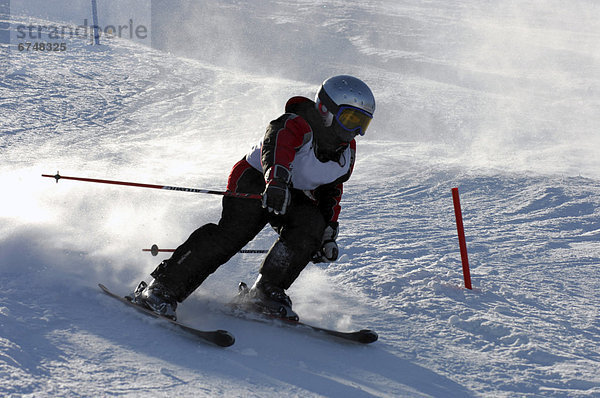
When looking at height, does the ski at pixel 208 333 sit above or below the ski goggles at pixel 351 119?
below

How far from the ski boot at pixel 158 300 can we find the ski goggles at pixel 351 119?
1361 millimetres

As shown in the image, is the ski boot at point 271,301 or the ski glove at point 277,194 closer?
the ski glove at point 277,194

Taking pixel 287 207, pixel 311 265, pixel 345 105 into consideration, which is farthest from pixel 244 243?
pixel 311 265

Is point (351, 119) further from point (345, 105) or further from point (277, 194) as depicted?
point (277, 194)

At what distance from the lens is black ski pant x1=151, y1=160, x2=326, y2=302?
10.8 feet

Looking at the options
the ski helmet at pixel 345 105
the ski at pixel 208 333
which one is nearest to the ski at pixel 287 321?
the ski at pixel 208 333

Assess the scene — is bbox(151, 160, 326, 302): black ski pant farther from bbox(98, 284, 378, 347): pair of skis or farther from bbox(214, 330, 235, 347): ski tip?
bbox(214, 330, 235, 347): ski tip

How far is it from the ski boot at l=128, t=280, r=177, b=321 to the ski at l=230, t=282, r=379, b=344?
0.41 metres

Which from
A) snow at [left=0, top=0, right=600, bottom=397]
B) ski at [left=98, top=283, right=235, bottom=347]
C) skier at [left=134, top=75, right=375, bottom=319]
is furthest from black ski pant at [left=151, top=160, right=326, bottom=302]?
snow at [left=0, top=0, right=600, bottom=397]

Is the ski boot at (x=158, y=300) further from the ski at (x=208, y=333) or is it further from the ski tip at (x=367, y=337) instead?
the ski tip at (x=367, y=337)

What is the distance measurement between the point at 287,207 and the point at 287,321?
66 centimetres

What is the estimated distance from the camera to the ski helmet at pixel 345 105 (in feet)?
11.1

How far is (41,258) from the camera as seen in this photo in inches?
153

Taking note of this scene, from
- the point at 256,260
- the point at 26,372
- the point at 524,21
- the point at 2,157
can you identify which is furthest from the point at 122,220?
the point at 524,21
